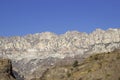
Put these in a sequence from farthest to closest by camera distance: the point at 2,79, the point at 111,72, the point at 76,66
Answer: the point at 76,66 → the point at 2,79 → the point at 111,72

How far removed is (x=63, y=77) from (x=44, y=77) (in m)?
4.30

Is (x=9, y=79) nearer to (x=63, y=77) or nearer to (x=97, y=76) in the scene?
(x=63, y=77)

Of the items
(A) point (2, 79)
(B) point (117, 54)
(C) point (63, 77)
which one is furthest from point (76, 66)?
(A) point (2, 79)

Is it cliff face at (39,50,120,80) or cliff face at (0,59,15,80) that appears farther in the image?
cliff face at (0,59,15,80)

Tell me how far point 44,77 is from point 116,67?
500 inches

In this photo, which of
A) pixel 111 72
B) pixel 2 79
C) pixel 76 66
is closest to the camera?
pixel 111 72

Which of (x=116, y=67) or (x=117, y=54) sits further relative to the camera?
(x=117, y=54)

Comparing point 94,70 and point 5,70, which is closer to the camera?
point 94,70

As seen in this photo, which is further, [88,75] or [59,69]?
[59,69]

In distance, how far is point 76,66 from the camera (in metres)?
55.8

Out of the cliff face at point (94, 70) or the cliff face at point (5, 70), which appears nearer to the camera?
the cliff face at point (94, 70)

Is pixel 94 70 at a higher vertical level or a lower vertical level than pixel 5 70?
lower

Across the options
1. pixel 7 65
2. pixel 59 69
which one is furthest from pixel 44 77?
pixel 7 65

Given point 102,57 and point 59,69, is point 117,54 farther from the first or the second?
point 59,69
